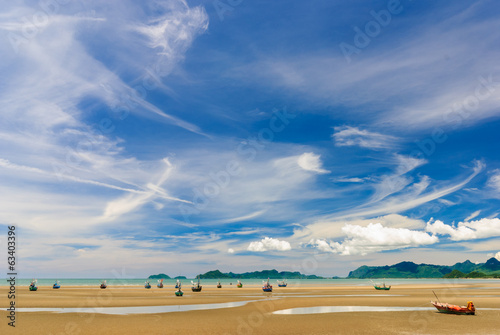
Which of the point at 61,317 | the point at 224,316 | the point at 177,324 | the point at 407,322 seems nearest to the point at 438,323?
the point at 407,322

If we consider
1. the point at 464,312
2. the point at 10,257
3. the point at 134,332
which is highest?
the point at 10,257

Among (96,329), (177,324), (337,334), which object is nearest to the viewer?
(337,334)

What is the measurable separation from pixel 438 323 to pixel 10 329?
128ft

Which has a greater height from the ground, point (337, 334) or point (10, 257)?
point (10, 257)

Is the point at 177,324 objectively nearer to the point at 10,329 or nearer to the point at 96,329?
the point at 96,329

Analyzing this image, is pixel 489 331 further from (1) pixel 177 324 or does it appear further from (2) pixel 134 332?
(2) pixel 134 332

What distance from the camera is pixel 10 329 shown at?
88.0ft

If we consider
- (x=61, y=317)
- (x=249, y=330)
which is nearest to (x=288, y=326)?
(x=249, y=330)

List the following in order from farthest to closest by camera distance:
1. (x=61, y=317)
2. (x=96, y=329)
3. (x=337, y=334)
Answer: (x=61, y=317) < (x=96, y=329) < (x=337, y=334)

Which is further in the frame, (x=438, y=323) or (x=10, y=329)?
(x=438, y=323)

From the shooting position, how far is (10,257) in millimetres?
27828

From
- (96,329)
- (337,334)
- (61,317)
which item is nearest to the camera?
(337,334)

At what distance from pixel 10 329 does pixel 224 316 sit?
19.8 metres

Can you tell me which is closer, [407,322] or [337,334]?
[337,334]
